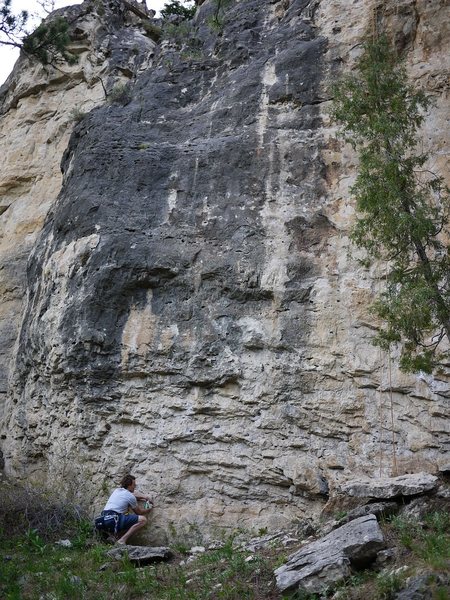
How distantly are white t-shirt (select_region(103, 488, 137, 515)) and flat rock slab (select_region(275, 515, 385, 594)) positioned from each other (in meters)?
2.92

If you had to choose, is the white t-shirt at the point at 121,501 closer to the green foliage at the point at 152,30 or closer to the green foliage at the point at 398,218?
the green foliage at the point at 398,218

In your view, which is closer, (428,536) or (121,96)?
(428,536)

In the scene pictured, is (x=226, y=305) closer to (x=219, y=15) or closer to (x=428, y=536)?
(x=428, y=536)

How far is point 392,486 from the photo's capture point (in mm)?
8594

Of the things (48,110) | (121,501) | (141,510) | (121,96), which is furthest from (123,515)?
(48,110)

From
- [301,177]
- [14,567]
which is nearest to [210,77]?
[301,177]

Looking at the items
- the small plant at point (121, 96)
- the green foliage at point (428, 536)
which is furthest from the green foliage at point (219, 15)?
the green foliage at point (428, 536)

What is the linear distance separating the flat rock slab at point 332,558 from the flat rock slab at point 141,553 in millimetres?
1977

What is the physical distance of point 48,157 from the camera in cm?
1719

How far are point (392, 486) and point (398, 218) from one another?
10.1 feet

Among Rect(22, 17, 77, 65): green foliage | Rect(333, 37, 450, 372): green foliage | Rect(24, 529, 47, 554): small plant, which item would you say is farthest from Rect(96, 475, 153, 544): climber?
Rect(22, 17, 77, 65): green foliage

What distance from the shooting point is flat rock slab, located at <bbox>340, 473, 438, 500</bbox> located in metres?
8.45

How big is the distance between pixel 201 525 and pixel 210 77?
26.3 ft

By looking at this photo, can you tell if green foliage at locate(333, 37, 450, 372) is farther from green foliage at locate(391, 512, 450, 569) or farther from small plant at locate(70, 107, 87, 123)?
small plant at locate(70, 107, 87, 123)
